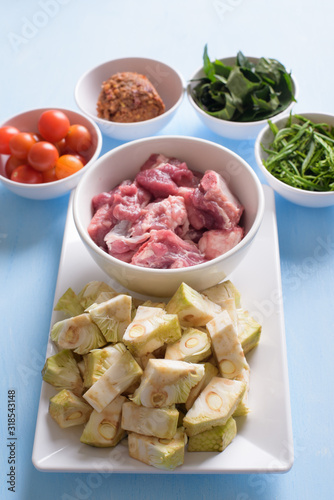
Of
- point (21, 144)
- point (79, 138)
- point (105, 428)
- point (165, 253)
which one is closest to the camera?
point (105, 428)

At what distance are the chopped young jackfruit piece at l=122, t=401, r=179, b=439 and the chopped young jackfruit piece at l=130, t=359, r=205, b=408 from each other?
0.09ft

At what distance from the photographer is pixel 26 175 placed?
10.6 ft

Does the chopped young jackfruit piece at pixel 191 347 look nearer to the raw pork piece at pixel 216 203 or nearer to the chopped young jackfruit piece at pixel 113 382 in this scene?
the chopped young jackfruit piece at pixel 113 382

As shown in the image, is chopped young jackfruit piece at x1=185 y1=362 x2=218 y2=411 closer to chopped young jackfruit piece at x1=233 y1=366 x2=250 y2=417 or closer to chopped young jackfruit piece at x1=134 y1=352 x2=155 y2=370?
chopped young jackfruit piece at x1=233 y1=366 x2=250 y2=417

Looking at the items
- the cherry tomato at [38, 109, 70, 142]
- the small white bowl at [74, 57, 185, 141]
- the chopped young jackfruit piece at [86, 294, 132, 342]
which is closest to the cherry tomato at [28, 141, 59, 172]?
the cherry tomato at [38, 109, 70, 142]

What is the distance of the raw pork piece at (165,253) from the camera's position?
2.33m

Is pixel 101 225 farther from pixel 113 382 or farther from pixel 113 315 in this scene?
pixel 113 382

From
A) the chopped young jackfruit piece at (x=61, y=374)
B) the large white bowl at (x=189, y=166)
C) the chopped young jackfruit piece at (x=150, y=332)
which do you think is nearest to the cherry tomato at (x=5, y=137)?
the large white bowl at (x=189, y=166)

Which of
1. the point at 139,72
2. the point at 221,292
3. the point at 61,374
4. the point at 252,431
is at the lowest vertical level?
the point at 252,431

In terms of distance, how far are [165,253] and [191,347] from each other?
0.47 m

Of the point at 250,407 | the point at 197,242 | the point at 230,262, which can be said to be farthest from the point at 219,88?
the point at 250,407

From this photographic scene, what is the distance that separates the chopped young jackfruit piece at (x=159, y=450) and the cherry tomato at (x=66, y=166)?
180 centimetres

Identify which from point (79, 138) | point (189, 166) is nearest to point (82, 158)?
point (79, 138)

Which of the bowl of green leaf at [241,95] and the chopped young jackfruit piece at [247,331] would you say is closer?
the chopped young jackfruit piece at [247,331]
